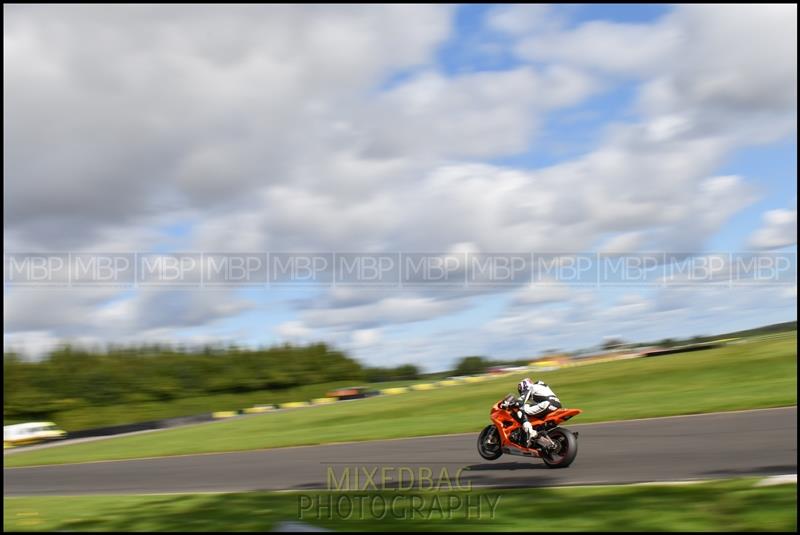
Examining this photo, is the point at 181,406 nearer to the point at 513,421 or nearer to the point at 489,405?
the point at 489,405

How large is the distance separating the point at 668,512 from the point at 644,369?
2381cm

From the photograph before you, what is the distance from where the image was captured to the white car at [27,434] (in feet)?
98.4

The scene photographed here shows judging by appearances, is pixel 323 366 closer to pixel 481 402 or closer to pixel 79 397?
pixel 79 397

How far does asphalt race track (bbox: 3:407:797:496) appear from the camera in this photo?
10.9 m

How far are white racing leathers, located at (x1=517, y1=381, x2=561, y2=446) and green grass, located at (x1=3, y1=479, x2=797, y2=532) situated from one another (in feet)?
5.81

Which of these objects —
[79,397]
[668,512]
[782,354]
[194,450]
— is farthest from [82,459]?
[782,354]

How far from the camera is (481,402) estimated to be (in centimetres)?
2727

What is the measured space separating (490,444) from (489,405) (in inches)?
552

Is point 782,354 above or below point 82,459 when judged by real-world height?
above

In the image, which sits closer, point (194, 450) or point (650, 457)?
point (650, 457)

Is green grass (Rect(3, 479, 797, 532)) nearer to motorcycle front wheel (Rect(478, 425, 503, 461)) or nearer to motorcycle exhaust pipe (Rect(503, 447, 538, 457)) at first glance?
motorcycle exhaust pipe (Rect(503, 447, 538, 457))

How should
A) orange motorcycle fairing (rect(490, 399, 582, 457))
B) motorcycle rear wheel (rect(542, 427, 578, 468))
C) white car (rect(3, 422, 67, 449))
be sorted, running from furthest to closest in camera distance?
white car (rect(3, 422, 67, 449)) < orange motorcycle fairing (rect(490, 399, 582, 457)) < motorcycle rear wheel (rect(542, 427, 578, 468))

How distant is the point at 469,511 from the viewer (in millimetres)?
8859

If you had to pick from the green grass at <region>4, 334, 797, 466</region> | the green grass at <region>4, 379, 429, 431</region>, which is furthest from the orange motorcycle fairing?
the green grass at <region>4, 379, 429, 431</region>
